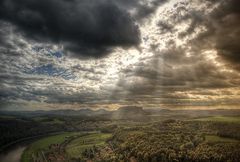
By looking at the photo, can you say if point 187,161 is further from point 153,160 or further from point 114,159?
point 114,159

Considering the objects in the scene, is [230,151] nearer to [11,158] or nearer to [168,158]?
[168,158]

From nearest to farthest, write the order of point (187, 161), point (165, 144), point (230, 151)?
point (187, 161)
point (230, 151)
point (165, 144)

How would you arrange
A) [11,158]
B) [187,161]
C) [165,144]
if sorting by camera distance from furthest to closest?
[11,158] < [165,144] < [187,161]

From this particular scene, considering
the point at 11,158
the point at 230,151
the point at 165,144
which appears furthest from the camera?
the point at 11,158

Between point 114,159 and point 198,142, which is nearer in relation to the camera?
point 114,159

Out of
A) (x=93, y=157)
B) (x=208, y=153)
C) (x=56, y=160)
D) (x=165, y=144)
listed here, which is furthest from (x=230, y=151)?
(x=56, y=160)

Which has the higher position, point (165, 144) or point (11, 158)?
point (165, 144)

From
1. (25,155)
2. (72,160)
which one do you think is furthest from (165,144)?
(25,155)

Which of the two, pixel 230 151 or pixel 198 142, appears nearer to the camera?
pixel 230 151

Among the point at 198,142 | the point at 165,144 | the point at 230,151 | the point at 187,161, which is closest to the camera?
the point at 187,161
